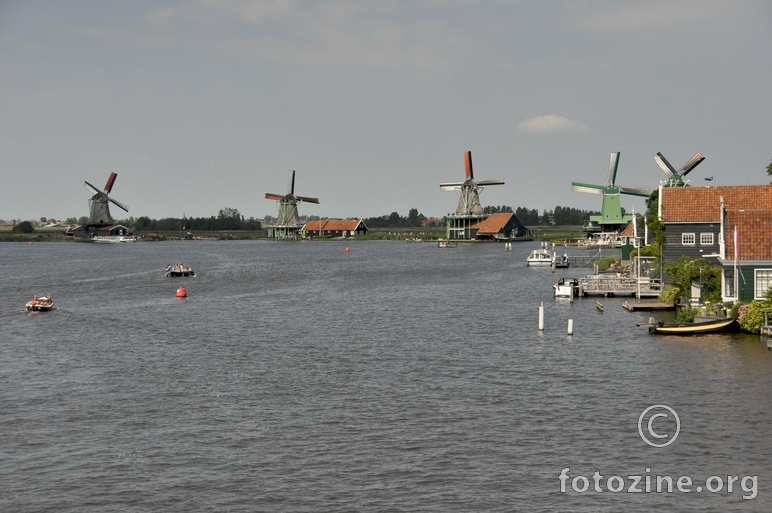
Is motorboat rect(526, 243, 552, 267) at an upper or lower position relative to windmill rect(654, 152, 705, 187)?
lower

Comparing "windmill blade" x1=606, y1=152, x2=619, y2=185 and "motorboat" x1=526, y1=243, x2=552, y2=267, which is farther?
"windmill blade" x1=606, y1=152, x2=619, y2=185

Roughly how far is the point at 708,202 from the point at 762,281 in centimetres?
1659

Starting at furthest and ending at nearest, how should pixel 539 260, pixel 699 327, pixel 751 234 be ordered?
pixel 539 260 < pixel 751 234 < pixel 699 327

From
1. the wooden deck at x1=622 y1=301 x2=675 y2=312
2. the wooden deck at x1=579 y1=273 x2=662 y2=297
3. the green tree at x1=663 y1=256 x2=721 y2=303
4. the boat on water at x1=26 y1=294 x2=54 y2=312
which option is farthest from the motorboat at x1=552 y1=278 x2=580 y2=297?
the boat on water at x1=26 y1=294 x2=54 y2=312

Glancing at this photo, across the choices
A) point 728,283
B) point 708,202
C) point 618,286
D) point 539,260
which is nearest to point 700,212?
point 708,202

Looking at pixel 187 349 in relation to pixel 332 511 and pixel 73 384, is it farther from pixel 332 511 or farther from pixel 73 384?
pixel 332 511

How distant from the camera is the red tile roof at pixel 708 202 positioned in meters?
61.6

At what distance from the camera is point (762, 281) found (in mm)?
46969

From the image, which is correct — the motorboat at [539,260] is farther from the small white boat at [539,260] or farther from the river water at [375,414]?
the river water at [375,414]

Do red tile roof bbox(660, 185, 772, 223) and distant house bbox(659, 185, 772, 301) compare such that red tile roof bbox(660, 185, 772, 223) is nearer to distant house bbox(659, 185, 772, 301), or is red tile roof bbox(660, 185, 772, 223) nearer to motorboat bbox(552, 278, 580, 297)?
distant house bbox(659, 185, 772, 301)

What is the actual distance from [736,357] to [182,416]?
81.6ft

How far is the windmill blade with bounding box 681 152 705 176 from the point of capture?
12138 cm

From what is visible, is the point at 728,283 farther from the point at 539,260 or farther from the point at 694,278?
the point at 539,260

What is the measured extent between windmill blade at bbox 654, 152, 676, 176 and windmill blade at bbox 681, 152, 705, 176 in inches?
88.6
